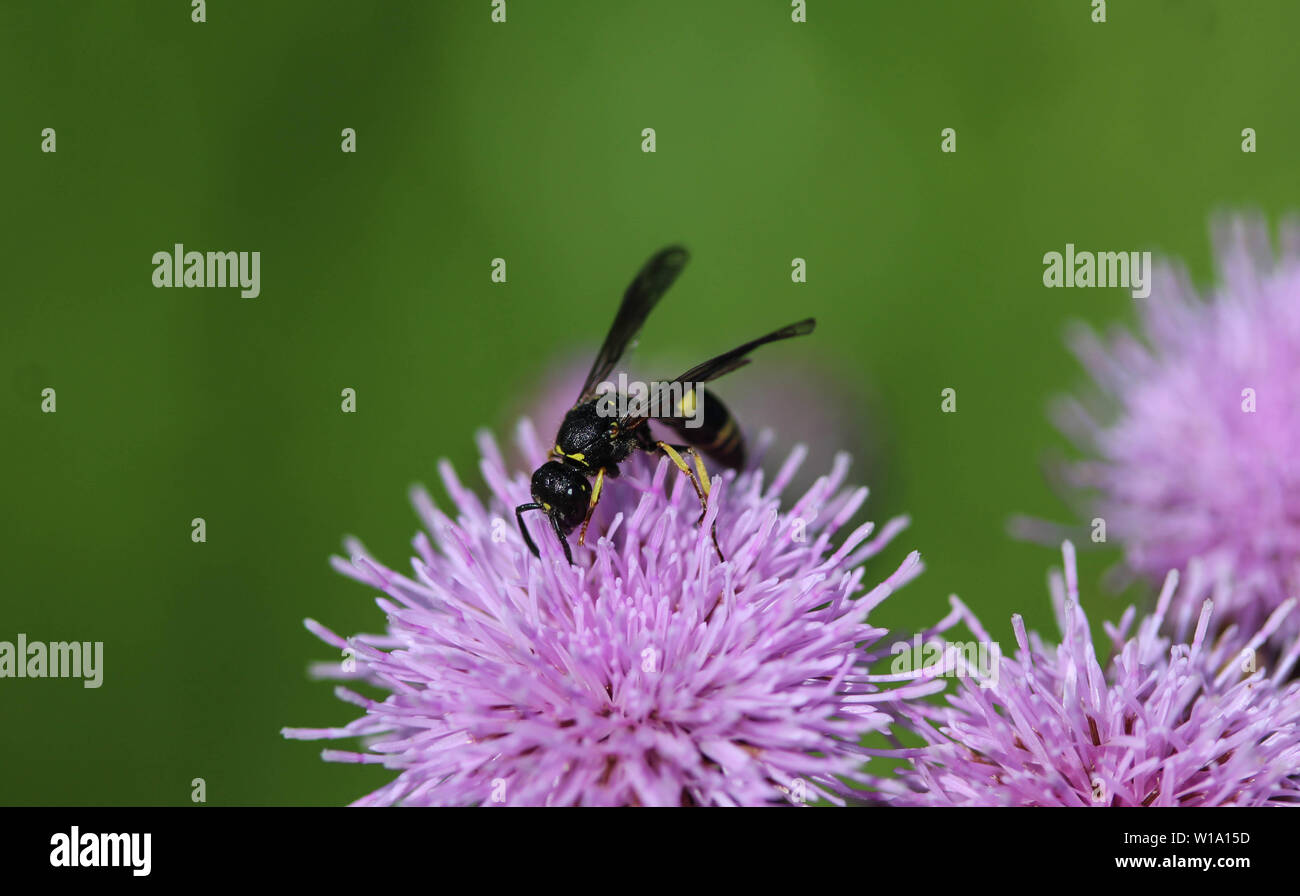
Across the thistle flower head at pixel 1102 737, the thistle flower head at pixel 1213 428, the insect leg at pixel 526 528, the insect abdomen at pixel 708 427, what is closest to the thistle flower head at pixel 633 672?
the insect leg at pixel 526 528

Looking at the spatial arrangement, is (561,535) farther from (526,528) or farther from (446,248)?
(446,248)

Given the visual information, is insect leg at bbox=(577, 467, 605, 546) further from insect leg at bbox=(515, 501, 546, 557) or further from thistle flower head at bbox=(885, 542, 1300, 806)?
thistle flower head at bbox=(885, 542, 1300, 806)

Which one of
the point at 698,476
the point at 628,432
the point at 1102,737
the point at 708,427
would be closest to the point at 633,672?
the point at 698,476

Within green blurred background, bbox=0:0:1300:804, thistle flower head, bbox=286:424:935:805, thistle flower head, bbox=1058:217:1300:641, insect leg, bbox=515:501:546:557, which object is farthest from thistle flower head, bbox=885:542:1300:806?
green blurred background, bbox=0:0:1300:804

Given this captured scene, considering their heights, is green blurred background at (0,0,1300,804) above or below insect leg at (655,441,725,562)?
above

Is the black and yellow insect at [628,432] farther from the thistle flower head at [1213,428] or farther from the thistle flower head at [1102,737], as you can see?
the thistle flower head at [1213,428]
